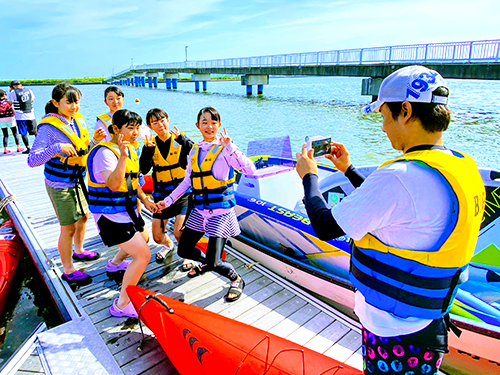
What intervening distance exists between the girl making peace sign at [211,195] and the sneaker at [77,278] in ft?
3.72

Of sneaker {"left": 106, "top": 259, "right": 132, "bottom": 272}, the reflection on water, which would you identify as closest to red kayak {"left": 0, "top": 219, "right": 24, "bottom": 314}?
the reflection on water

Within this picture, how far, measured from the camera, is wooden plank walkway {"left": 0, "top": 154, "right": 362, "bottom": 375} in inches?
105

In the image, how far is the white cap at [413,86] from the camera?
118 cm

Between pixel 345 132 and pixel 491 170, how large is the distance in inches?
541

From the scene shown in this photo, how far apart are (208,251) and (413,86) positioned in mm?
2313

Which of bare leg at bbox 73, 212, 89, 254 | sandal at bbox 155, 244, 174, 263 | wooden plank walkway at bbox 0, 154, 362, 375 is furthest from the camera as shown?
sandal at bbox 155, 244, 174, 263

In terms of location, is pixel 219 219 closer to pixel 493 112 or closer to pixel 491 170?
pixel 491 170

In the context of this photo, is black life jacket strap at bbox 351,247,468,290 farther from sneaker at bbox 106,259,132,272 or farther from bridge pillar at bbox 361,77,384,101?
bridge pillar at bbox 361,77,384,101

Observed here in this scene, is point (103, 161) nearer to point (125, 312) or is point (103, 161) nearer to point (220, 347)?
point (125, 312)

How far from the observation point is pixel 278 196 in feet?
16.0

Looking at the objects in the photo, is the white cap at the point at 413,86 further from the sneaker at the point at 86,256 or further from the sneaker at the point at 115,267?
the sneaker at the point at 86,256

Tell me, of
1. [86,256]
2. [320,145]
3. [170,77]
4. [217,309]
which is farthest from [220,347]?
[170,77]

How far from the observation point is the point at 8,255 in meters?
4.54

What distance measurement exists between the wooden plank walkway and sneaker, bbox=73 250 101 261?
67mm
